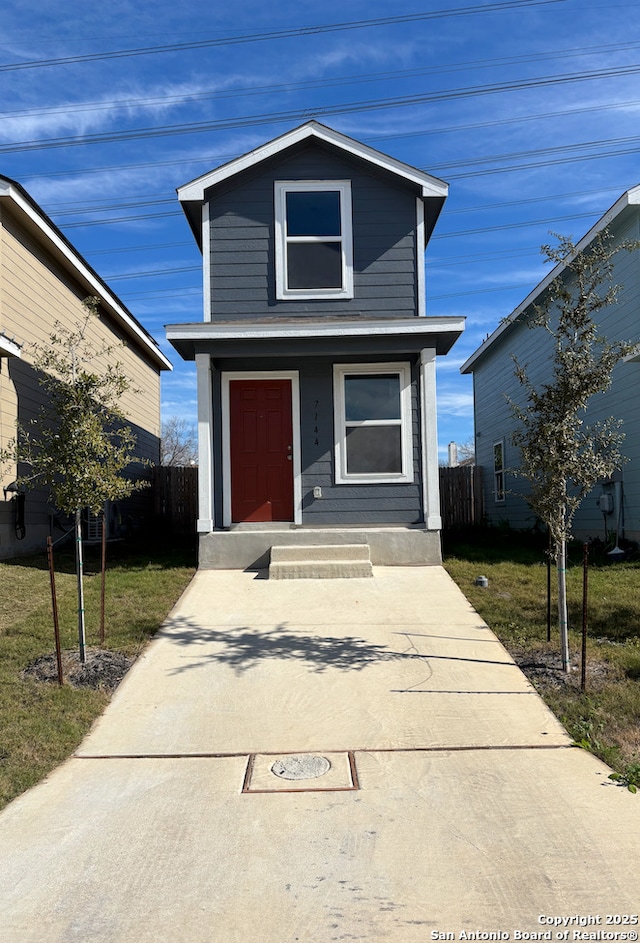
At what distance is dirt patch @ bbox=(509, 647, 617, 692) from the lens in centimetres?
580

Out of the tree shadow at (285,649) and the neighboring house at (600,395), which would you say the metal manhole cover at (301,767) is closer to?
the tree shadow at (285,649)

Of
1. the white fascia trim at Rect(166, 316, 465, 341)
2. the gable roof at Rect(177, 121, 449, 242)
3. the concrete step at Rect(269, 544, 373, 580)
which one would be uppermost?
the gable roof at Rect(177, 121, 449, 242)

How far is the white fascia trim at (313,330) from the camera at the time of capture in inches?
395

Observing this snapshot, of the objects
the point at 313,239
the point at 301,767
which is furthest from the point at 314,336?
the point at 301,767

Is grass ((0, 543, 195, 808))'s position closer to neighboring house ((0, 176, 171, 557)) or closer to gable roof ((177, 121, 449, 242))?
neighboring house ((0, 176, 171, 557))

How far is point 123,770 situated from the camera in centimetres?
455

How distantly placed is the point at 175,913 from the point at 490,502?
1713cm

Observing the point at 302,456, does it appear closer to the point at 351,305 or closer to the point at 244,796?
the point at 351,305

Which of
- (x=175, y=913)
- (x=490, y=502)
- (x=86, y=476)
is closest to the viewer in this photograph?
(x=175, y=913)

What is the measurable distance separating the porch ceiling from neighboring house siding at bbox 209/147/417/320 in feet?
2.23

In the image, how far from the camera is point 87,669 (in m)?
6.13

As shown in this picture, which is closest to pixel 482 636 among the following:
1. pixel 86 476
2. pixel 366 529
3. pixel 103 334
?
pixel 366 529

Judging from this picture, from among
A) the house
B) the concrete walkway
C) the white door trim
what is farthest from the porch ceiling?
the concrete walkway

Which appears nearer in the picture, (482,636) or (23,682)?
(23,682)
